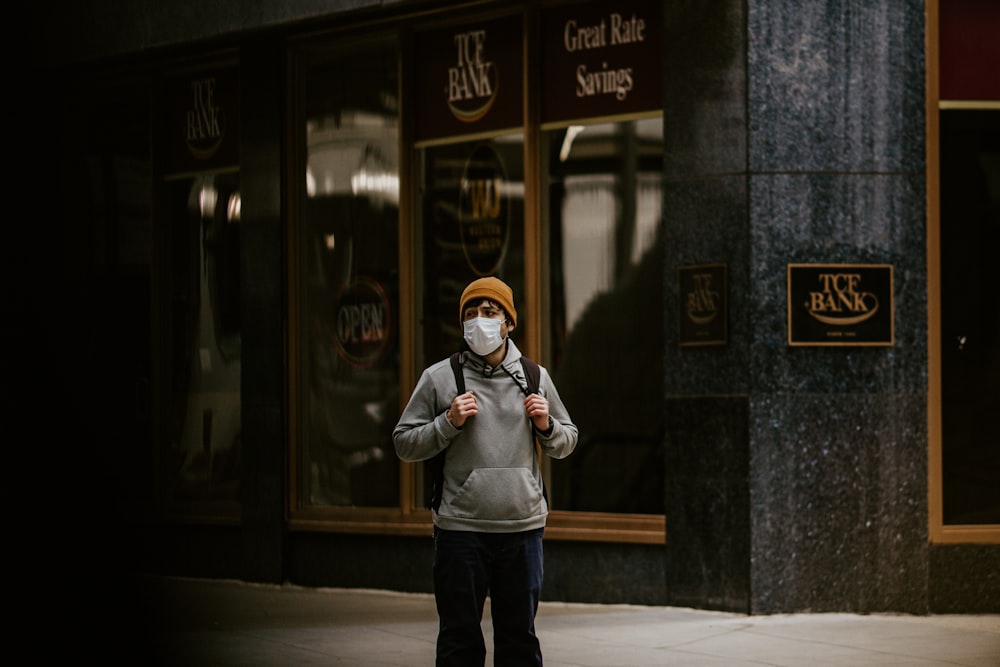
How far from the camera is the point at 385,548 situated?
12055 millimetres

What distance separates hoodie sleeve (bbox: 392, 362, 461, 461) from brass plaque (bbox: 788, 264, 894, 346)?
13.4 feet

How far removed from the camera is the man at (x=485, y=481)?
21.2 ft

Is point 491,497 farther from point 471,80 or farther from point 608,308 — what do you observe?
point 471,80

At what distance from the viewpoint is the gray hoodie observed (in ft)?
21.2

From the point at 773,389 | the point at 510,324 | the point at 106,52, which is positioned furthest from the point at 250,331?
the point at 510,324

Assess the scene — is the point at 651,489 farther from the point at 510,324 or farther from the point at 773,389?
the point at 510,324

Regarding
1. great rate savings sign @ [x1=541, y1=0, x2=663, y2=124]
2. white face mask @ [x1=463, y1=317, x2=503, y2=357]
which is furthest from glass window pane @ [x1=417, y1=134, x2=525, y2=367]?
white face mask @ [x1=463, y1=317, x2=503, y2=357]

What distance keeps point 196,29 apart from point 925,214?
606 cm

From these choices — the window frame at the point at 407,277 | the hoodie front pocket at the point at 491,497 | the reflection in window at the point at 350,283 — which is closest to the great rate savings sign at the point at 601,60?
the window frame at the point at 407,277

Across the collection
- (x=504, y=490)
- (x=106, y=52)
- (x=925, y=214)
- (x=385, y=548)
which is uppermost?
(x=106, y=52)

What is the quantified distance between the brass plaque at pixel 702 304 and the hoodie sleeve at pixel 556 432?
3611 millimetres

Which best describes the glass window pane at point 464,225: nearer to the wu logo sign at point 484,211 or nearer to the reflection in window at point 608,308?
the wu logo sign at point 484,211

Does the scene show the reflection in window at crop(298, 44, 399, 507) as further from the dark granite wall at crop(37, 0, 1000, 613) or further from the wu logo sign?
the dark granite wall at crop(37, 0, 1000, 613)

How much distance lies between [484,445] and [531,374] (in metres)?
0.37
